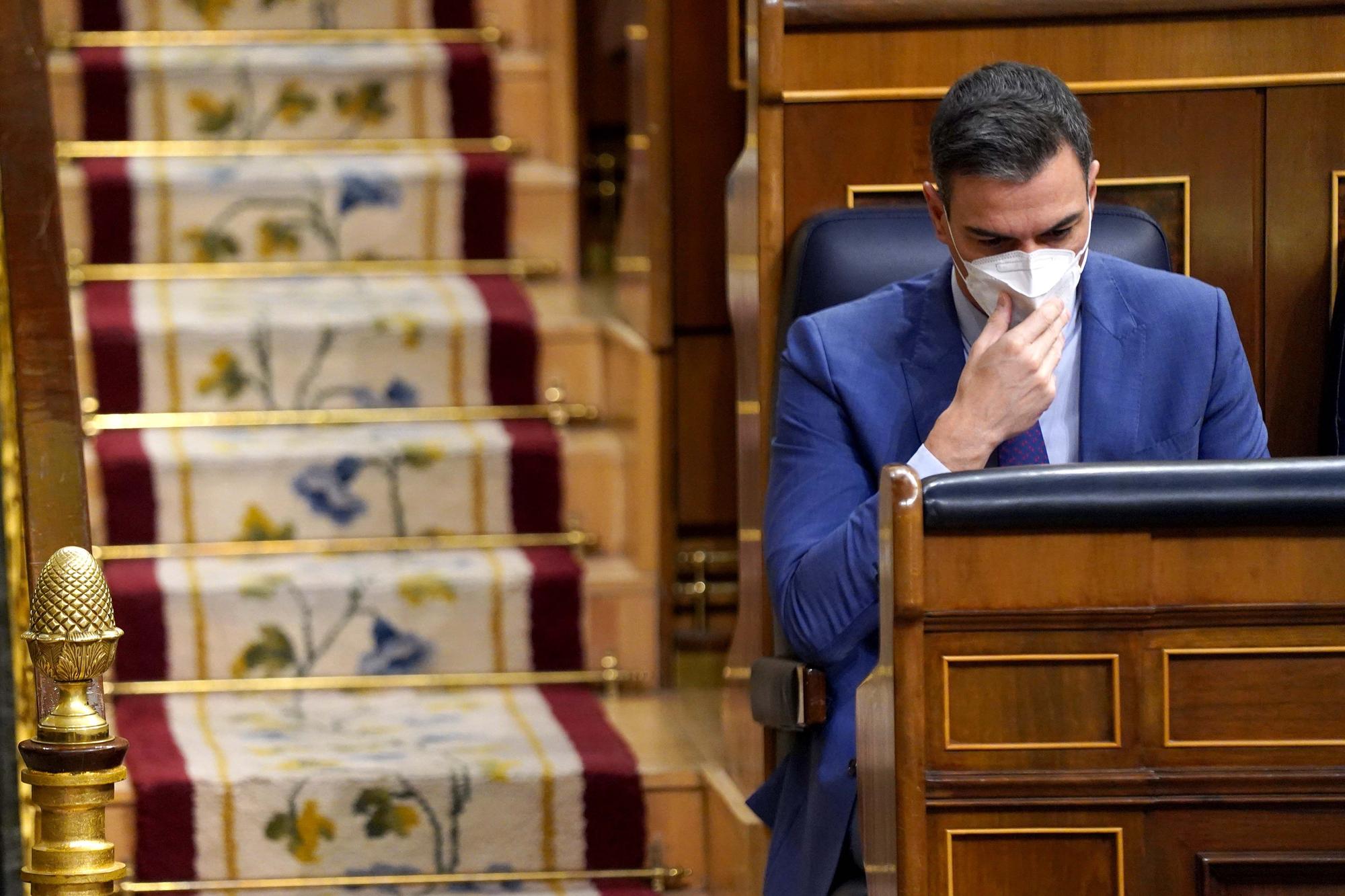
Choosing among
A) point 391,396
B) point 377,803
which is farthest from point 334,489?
point 377,803

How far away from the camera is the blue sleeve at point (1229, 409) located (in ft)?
6.33

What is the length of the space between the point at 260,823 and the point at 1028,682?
1441 millimetres

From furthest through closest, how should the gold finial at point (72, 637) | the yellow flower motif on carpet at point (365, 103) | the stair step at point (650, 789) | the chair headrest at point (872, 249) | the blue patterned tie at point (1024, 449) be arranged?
1. the yellow flower motif on carpet at point (365, 103)
2. the stair step at point (650, 789)
3. the chair headrest at point (872, 249)
4. the blue patterned tie at point (1024, 449)
5. the gold finial at point (72, 637)

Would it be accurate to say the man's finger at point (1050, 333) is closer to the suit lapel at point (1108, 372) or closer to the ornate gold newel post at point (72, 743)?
the suit lapel at point (1108, 372)

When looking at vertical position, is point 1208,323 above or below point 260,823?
above

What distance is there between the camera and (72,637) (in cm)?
171

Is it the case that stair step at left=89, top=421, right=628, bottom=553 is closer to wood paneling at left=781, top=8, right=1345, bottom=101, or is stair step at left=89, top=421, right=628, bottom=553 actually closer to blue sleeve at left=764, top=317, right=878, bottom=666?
wood paneling at left=781, top=8, right=1345, bottom=101

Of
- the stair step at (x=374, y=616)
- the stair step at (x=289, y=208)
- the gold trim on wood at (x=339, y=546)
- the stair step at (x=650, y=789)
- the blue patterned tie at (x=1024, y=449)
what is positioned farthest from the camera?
the stair step at (x=289, y=208)

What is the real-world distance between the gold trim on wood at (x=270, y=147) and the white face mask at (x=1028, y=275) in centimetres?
190

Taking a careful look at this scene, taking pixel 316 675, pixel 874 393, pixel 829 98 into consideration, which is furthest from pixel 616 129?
pixel 874 393

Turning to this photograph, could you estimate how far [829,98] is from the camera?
2.24 meters

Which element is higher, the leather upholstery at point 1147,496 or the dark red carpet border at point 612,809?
the leather upholstery at point 1147,496

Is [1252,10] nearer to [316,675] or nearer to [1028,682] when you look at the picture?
[1028,682]

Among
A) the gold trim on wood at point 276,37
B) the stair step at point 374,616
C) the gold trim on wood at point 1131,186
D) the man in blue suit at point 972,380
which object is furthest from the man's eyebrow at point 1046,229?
the gold trim on wood at point 276,37
